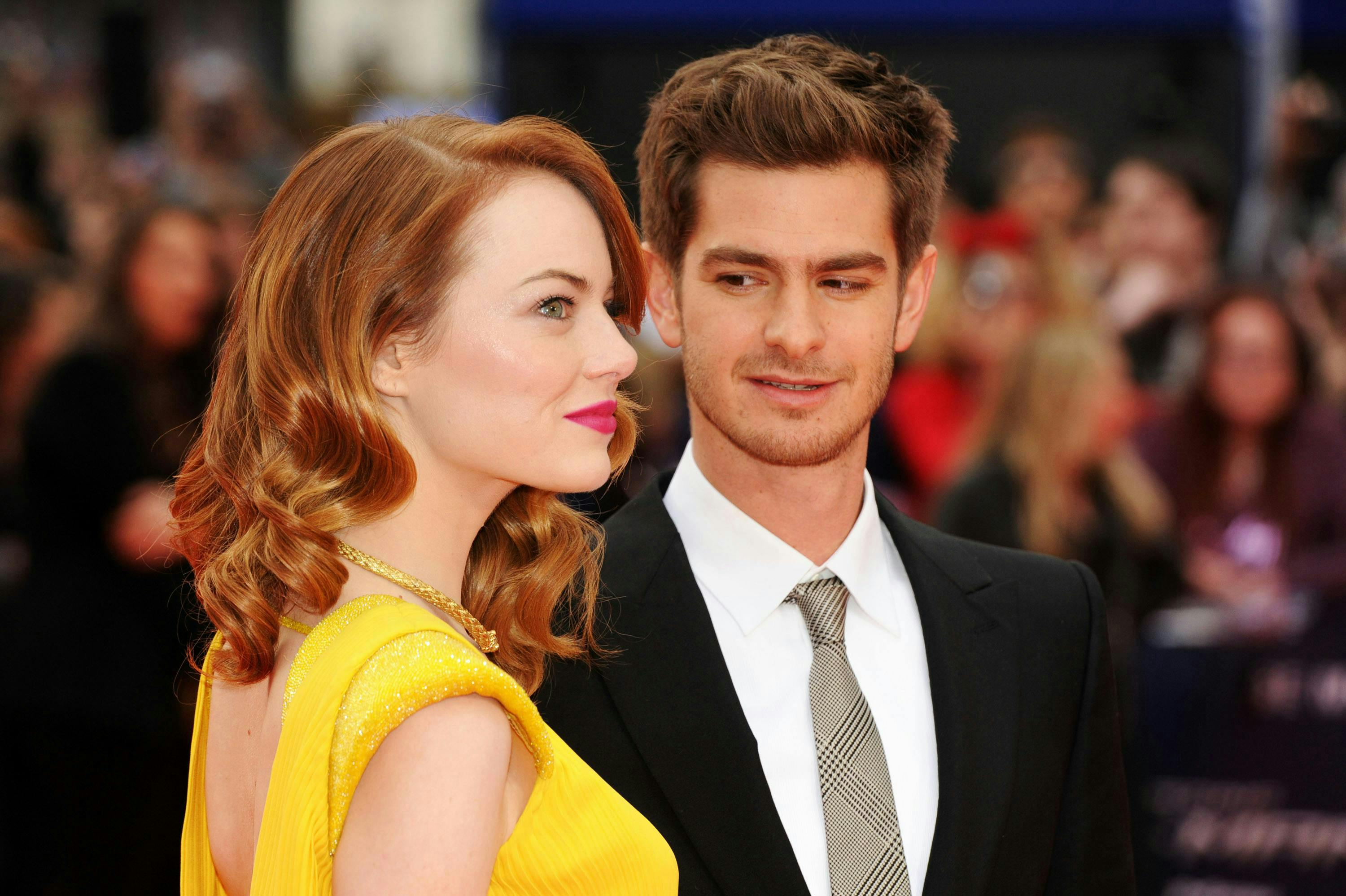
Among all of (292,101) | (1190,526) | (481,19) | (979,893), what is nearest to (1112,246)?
(1190,526)

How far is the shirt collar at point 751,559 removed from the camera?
221cm

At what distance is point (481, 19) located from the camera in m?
8.82

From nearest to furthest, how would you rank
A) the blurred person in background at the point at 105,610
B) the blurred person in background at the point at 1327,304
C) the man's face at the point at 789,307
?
the man's face at the point at 789,307, the blurred person in background at the point at 105,610, the blurred person in background at the point at 1327,304

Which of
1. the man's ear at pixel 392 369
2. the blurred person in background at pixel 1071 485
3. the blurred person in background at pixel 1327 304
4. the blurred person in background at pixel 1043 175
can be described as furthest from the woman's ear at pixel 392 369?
the blurred person in background at pixel 1043 175

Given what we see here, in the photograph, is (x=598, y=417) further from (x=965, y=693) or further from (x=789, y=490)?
(x=965, y=693)

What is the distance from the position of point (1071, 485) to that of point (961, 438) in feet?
2.09

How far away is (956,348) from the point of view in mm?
5426

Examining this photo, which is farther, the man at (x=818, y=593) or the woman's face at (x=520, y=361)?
the man at (x=818, y=593)

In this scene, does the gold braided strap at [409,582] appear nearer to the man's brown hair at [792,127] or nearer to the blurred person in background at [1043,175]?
the man's brown hair at [792,127]

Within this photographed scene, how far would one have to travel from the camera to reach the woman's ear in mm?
1853

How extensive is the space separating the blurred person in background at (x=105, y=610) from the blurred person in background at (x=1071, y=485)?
2.36m

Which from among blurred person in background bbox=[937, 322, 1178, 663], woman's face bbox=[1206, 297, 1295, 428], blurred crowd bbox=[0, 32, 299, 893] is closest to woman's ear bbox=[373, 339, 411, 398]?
blurred crowd bbox=[0, 32, 299, 893]

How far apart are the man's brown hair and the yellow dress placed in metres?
0.85

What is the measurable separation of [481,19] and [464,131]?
7276mm
